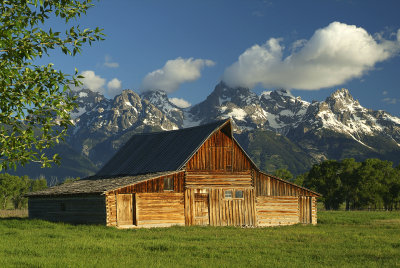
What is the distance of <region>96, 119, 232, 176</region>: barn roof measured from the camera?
43.7 m

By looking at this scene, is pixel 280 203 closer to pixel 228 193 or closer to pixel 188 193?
pixel 228 193

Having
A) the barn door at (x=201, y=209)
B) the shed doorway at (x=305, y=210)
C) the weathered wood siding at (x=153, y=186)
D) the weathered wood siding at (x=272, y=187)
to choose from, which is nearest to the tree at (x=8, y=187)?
the weathered wood siding at (x=153, y=186)

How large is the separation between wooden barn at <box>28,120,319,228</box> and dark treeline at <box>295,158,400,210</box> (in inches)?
1816

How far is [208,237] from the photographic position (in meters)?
29.6

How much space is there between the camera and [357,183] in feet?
297

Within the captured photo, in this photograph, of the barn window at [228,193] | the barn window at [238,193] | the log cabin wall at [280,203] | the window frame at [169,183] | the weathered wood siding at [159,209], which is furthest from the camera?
the log cabin wall at [280,203]

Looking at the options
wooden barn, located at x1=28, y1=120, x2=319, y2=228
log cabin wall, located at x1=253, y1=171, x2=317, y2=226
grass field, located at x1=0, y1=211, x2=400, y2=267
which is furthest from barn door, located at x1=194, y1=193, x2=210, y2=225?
grass field, located at x1=0, y1=211, x2=400, y2=267

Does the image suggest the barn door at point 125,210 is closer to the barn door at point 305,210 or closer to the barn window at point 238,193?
the barn window at point 238,193

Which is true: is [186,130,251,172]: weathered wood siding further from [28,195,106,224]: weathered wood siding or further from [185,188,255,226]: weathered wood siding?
[28,195,106,224]: weathered wood siding

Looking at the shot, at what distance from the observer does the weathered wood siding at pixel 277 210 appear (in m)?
44.9

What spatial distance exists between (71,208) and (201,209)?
11308 mm

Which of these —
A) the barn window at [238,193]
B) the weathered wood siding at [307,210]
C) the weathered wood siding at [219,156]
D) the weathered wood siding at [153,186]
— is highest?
the weathered wood siding at [219,156]

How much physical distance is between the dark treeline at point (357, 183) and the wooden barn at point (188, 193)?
46.1 metres

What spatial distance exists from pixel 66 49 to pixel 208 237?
18.9m
